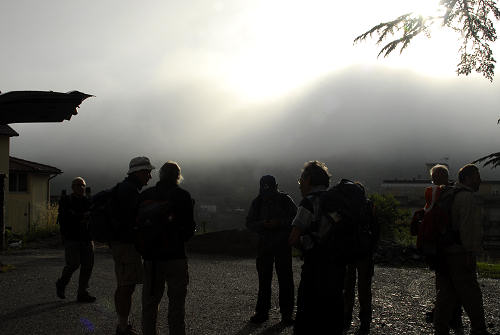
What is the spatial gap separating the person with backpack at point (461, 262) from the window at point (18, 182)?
32.9 metres

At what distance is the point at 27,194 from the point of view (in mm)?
33531

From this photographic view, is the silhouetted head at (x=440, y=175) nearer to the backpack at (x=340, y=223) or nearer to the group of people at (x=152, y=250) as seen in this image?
the backpack at (x=340, y=223)

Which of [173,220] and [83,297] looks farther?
[83,297]

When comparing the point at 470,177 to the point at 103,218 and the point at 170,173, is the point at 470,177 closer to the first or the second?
the point at 170,173

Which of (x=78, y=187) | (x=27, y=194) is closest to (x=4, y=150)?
(x=27, y=194)

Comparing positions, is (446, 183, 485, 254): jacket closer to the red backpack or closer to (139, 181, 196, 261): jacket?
the red backpack

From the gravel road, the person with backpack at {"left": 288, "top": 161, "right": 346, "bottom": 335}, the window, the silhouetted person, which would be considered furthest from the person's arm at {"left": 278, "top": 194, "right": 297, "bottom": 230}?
the window

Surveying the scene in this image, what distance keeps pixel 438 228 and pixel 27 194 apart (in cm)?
3316

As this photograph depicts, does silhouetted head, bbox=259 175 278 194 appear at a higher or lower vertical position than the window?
lower

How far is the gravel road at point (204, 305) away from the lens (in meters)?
6.30

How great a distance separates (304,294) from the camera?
4.15 meters

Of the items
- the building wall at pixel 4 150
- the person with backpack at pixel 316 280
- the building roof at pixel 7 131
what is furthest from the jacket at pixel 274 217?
the building wall at pixel 4 150

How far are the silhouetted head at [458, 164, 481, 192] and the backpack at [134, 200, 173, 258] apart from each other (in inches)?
128

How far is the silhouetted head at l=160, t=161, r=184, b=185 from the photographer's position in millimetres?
5039
